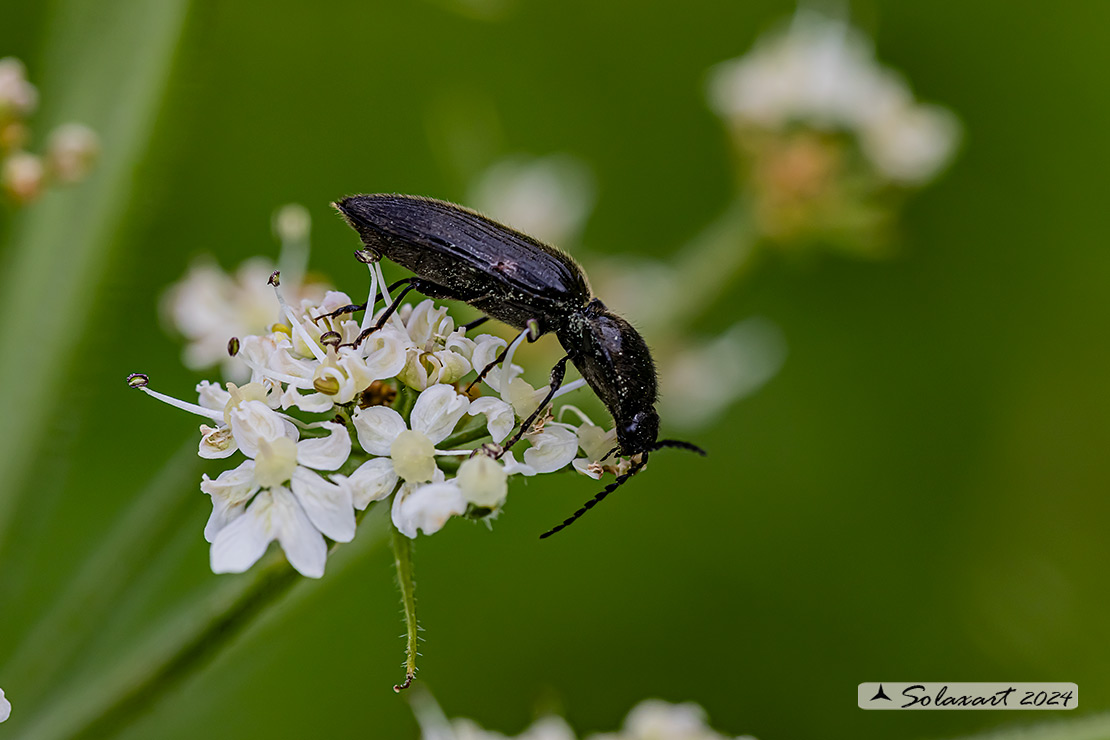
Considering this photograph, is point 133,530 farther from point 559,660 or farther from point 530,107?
point 530,107

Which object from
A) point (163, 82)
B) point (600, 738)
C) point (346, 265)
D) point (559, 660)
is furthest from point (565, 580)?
point (163, 82)

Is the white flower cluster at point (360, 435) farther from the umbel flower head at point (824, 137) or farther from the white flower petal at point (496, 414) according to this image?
the umbel flower head at point (824, 137)

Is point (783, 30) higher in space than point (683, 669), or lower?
higher

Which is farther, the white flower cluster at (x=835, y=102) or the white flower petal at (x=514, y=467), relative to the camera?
the white flower cluster at (x=835, y=102)

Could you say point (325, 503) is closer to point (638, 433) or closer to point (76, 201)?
point (638, 433)

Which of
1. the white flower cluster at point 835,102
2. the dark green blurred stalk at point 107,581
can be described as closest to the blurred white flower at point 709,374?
the white flower cluster at point 835,102

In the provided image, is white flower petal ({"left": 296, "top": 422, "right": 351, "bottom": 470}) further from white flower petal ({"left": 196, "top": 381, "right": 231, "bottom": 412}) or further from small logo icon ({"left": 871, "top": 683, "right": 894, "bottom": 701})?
small logo icon ({"left": 871, "top": 683, "right": 894, "bottom": 701})

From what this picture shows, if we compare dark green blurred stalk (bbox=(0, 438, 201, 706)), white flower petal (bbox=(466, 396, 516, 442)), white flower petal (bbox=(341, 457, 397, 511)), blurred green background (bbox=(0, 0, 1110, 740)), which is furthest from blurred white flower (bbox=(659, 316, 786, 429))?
white flower petal (bbox=(341, 457, 397, 511))
